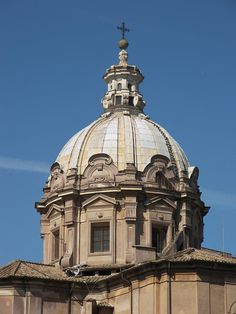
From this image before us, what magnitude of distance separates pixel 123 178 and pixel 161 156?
3.66m

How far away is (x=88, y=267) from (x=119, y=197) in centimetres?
576

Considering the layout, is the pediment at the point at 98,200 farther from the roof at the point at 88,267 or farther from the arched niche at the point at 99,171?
the roof at the point at 88,267

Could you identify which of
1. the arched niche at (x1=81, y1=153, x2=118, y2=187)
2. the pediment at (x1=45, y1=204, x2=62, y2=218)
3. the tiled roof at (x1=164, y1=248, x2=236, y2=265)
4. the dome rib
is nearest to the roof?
the tiled roof at (x1=164, y1=248, x2=236, y2=265)

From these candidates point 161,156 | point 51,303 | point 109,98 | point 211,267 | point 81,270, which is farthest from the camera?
point 109,98

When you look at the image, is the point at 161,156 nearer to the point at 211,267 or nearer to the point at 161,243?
the point at 161,243

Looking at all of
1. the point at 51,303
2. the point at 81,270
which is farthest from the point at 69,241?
the point at 51,303

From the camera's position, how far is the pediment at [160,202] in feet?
239

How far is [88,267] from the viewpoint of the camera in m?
70.2

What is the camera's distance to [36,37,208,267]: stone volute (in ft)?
235

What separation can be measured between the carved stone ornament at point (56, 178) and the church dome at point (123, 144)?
1.30ft

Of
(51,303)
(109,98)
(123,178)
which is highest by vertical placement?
(109,98)

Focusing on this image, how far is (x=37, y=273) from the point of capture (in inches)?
2611

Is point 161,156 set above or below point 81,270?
above

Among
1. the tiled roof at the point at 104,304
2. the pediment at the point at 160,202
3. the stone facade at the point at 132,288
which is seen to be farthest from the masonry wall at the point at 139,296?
the pediment at the point at 160,202
